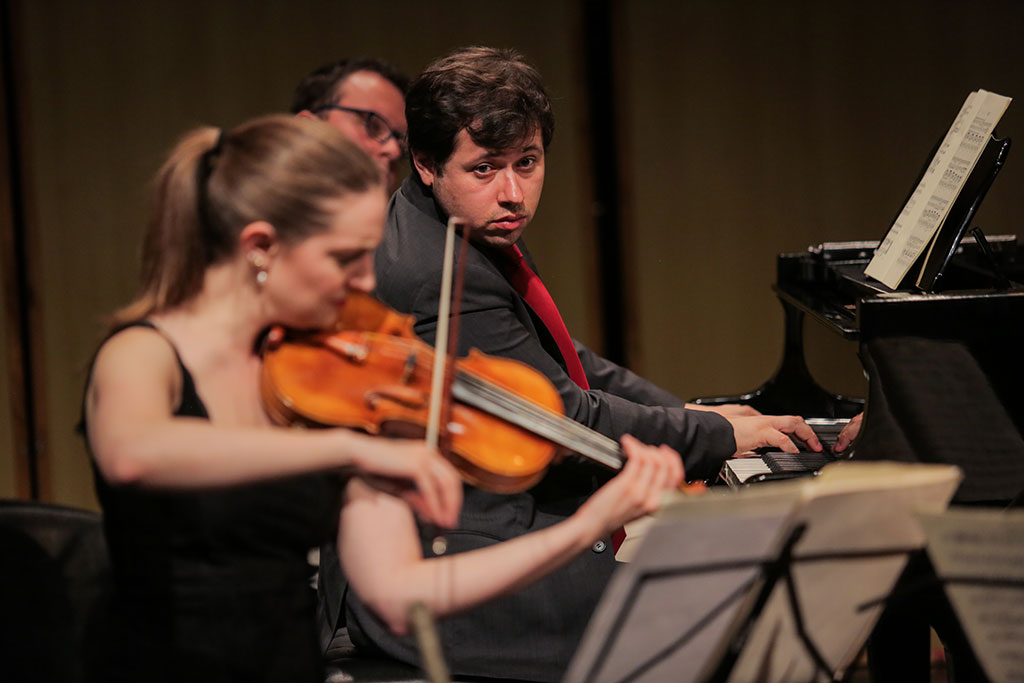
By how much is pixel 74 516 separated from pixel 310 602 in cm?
39

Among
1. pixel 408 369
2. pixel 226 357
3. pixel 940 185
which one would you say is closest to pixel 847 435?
pixel 940 185

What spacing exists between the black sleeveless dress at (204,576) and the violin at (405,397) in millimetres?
114

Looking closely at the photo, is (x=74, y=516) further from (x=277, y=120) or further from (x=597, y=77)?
(x=597, y=77)

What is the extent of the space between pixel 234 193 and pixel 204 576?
17.5 inches

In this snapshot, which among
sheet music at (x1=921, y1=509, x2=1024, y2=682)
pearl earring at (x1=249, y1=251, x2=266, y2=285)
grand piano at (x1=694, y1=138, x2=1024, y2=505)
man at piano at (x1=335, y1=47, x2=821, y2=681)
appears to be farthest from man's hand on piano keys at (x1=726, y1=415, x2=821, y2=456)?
pearl earring at (x1=249, y1=251, x2=266, y2=285)

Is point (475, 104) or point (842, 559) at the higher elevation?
point (475, 104)

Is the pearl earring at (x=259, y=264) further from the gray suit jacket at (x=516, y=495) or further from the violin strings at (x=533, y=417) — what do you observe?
the gray suit jacket at (x=516, y=495)

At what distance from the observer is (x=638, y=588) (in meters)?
1.18

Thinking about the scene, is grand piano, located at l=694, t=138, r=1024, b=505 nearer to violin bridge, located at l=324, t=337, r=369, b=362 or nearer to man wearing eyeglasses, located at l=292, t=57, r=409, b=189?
violin bridge, located at l=324, t=337, r=369, b=362

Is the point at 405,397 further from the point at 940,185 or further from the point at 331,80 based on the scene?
the point at 331,80

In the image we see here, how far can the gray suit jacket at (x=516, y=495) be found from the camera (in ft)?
6.27

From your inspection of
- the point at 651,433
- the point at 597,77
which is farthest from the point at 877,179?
the point at 651,433

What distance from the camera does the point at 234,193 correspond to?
1323 mm

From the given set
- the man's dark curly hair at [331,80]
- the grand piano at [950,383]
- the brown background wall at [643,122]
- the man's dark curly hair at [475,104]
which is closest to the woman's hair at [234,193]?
the man's dark curly hair at [475,104]
